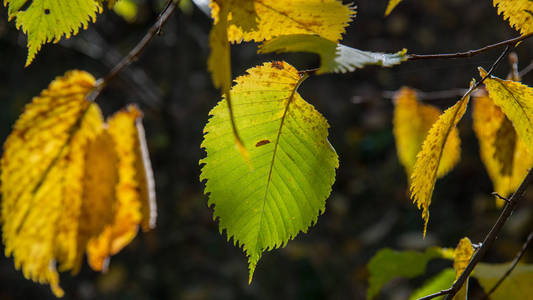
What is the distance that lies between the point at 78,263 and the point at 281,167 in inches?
13.7

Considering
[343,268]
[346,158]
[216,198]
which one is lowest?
[343,268]

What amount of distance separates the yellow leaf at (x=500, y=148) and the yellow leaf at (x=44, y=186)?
48 centimetres

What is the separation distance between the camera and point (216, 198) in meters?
0.37

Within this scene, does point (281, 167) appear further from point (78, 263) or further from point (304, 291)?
point (304, 291)

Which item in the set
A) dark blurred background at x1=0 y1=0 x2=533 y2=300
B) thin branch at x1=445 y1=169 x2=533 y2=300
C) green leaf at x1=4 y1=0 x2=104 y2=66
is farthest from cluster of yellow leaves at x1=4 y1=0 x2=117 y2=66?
dark blurred background at x1=0 y1=0 x2=533 y2=300

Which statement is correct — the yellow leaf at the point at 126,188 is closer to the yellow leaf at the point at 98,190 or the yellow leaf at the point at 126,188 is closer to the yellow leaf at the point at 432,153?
the yellow leaf at the point at 98,190

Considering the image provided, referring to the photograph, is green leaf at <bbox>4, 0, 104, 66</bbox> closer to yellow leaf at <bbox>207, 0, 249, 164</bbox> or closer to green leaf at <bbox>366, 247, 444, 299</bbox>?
yellow leaf at <bbox>207, 0, 249, 164</bbox>

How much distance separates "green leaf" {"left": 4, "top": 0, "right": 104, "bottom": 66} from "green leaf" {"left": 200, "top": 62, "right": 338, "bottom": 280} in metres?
0.14

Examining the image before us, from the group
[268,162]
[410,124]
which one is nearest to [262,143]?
[268,162]

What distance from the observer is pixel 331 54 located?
0.86 feet

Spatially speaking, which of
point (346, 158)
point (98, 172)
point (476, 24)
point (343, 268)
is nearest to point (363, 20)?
point (476, 24)

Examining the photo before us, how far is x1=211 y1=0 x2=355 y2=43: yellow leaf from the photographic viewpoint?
336 millimetres

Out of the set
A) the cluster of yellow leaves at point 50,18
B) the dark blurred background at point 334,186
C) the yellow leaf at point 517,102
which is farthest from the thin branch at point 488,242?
the dark blurred background at point 334,186

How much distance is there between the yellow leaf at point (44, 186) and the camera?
0.53m
